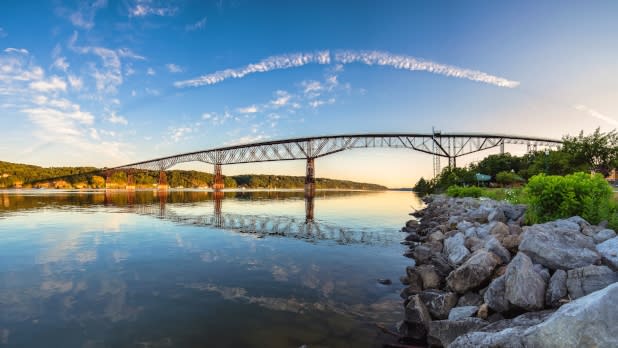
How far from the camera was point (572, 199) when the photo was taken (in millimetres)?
10469

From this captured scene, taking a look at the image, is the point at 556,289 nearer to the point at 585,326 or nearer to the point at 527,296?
the point at 527,296

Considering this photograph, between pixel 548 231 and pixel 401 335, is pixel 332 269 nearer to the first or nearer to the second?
→ pixel 401 335

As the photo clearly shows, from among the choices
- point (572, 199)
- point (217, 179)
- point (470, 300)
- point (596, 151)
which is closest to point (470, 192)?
point (596, 151)

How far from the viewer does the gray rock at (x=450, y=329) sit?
5.51 meters

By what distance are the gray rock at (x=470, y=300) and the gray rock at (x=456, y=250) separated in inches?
87.5

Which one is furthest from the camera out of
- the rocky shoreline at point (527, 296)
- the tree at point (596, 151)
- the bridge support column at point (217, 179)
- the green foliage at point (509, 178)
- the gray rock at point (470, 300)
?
the bridge support column at point (217, 179)

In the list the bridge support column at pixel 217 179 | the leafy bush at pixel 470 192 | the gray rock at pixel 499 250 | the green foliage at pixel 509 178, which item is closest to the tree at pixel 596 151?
the leafy bush at pixel 470 192

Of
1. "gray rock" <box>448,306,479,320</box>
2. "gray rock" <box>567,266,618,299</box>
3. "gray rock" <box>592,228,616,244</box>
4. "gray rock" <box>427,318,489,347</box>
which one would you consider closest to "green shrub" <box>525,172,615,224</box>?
"gray rock" <box>592,228,616,244</box>

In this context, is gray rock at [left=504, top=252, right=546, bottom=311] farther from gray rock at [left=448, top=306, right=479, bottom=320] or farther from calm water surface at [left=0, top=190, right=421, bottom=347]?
calm water surface at [left=0, top=190, right=421, bottom=347]

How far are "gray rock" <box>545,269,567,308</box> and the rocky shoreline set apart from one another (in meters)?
0.02

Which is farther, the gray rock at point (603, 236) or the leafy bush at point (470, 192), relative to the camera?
the leafy bush at point (470, 192)

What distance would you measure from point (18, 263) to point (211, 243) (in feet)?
23.2

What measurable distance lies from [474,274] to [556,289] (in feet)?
5.72

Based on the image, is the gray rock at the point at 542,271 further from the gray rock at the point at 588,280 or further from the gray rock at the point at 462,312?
the gray rock at the point at 462,312
